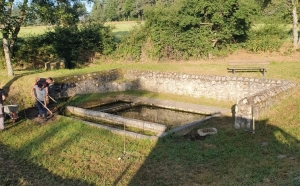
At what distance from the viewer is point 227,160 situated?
7.59 meters

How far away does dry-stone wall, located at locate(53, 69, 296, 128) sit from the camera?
11.6m

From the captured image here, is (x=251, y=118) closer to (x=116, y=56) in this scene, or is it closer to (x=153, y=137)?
(x=153, y=137)

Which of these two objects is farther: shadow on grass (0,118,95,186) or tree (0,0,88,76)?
tree (0,0,88,76)

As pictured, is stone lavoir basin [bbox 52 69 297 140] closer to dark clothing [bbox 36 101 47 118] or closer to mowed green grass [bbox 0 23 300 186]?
mowed green grass [bbox 0 23 300 186]

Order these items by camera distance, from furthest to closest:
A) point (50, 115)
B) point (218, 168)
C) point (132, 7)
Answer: point (132, 7) < point (50, 115) < point (218, 168)

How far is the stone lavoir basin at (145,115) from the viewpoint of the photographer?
1022cm

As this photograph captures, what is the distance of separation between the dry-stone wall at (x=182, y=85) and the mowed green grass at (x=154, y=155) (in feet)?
2.48

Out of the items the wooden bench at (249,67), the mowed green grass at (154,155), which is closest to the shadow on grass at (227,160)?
the mowed green grass at (154,155)

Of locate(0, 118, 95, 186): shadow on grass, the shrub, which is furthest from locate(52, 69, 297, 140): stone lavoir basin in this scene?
the shrub

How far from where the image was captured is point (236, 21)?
2114 cm

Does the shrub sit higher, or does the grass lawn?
the shrub

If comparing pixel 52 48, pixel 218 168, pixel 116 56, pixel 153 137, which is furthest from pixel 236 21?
pixel 218 168

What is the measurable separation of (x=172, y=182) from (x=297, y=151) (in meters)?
3.48

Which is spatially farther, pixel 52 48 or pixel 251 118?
pixel 52 48
